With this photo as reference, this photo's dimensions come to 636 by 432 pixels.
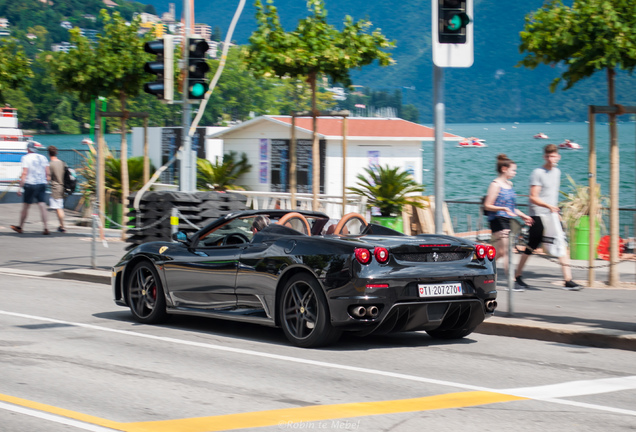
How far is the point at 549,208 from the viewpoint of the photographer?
12.2m

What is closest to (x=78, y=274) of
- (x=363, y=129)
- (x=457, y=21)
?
(x=457, y=21)

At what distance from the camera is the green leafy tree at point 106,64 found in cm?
1984

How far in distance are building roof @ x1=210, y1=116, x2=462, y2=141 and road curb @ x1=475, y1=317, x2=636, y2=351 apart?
16621 mm

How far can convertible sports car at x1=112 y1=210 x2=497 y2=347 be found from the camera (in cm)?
775

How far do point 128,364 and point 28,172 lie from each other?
15032 mm

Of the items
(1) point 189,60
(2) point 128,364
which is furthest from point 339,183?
(2) point 128,364

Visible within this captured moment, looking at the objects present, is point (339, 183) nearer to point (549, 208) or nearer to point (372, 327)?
point (549, 208)

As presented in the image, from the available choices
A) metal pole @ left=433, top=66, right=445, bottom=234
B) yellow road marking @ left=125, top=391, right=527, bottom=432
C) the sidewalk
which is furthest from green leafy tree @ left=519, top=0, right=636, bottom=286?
yellow road marking @ left=125, top=391, right=527, bottom=432

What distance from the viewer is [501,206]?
12102 millimetres

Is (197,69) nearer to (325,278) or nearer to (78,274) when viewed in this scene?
(78,274)

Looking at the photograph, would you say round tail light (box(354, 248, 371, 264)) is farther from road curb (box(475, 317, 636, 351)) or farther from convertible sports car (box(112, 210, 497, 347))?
road curb (box(475, 317, 636, 351))

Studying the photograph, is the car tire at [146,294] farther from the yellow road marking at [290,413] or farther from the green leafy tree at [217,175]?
the green leafy tree at [217,175]

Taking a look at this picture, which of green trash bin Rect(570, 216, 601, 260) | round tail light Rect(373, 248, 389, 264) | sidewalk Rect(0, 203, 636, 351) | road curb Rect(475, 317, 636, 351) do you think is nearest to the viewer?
round tail light Rect(373, 248, 389, 264)

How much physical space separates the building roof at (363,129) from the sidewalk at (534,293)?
7.44 metres
